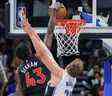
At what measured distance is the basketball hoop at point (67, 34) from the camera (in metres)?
5.89

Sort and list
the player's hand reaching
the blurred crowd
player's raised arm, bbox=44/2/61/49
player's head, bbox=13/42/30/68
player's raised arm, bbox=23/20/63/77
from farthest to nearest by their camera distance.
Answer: the blurred crowd
player's head, bbox=13/42/30/68
player's raised arm, bbox=44/2/61/49
the player's hand reaching
player's raised arm, bbox=23/20/63/77

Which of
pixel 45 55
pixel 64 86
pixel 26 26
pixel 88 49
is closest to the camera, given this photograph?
pixel 64 86

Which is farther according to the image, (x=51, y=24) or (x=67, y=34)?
(x=67, y=34)

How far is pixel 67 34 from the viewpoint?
5977mm

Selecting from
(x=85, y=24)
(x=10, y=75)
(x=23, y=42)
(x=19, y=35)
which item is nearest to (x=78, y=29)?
(x=85, y=24)

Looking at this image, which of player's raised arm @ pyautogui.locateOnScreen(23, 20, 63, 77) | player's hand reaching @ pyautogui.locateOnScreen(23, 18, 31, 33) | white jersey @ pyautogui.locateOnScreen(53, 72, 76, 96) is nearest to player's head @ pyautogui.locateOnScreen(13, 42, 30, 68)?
player's hand reaching @ pyautogui.locateOnScreen(23, 18, 31, 33)

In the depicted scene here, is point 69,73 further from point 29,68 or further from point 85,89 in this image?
point 85,89

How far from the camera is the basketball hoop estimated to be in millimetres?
5891

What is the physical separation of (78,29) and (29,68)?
2.45 ft

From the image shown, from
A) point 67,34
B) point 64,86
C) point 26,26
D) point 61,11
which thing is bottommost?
point 64,86

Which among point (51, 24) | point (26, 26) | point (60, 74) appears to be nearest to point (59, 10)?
A: point (51, 24)

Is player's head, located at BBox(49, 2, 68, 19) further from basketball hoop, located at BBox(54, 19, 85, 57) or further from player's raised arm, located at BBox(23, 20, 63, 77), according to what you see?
player's raised arm, located at BBox(23, 20, 63, 77)

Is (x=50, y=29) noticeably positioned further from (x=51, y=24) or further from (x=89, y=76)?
(x=89, y=76)

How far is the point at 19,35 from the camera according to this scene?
5.99 metres
